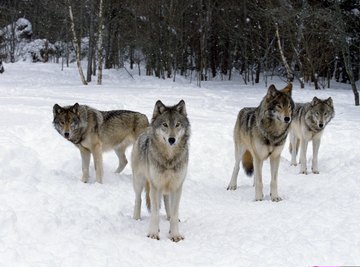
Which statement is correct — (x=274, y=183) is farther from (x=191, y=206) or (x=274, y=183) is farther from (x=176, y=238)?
(x=176, y=238)

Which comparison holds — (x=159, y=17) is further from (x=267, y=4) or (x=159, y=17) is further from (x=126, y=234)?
(x=126, y=234)

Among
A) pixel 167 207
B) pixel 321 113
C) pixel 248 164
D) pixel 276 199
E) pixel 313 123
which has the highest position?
pixel 321 113

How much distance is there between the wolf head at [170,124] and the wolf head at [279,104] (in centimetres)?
197

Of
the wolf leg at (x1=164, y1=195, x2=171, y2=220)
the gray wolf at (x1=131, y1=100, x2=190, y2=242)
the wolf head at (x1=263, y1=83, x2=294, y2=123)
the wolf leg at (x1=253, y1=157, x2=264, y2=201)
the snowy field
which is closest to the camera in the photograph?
the snowy field

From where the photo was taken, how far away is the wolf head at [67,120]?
698 centimetres

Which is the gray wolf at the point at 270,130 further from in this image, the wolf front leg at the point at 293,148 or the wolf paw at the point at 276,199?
the wolf front leg at the point at 293,148

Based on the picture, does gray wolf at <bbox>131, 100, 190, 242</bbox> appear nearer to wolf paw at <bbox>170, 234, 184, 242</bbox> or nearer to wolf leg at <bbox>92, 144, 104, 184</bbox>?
wolf paw at <bbox>170, 234, 184, 242</bbox>

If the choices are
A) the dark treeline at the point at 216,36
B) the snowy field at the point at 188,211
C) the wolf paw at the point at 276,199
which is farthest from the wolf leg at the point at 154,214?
the dark treeline at the point at 216,36

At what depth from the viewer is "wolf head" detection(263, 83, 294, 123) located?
639cm

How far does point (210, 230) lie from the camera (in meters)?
5.30

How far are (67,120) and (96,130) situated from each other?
709mm

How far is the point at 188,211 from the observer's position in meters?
6.33

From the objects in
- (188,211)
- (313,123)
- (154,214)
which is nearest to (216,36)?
(313,123)

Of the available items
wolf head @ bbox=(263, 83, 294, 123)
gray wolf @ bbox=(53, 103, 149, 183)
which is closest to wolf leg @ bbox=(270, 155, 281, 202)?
wolf head @ bbox=(263, 83, 294, 123)
